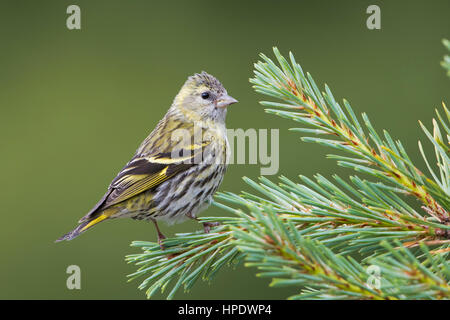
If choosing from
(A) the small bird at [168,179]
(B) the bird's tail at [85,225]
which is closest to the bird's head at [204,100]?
(A) the small bird at [168,179]

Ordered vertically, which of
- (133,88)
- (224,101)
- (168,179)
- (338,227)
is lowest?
(338,227)

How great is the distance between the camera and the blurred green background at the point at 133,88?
142 inches

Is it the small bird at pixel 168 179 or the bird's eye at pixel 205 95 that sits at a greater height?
the bird's eye at pixel 205 95

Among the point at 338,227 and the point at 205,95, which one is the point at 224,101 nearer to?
the point at 205,95

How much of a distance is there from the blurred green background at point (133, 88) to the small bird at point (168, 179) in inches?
35.8

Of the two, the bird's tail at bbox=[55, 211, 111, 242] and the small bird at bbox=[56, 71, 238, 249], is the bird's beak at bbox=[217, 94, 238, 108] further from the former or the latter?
the bird's tail at bbox=[55, 211, 111, 242]

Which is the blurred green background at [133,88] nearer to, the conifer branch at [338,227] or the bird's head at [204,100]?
the bird's head at [204,100]

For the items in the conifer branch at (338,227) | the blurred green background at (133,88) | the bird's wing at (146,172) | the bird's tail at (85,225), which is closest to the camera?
the conifer branch at (338,227)

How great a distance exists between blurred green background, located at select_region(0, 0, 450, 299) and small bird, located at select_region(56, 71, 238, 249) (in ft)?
2.98

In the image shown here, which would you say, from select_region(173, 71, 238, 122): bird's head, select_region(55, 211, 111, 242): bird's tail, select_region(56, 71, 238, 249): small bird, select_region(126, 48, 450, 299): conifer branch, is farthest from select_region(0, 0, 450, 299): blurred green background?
select_region(126, 48, 450, 299): conifer branch

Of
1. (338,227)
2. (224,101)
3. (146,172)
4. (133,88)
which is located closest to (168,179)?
(146,172)

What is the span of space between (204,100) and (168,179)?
1.91 ft

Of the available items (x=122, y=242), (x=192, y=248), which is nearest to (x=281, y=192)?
(x=192, y=248)

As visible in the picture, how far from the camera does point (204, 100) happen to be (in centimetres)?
288
